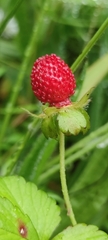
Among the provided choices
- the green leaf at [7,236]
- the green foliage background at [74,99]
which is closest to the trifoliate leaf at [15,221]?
the green leaf at [7,236]

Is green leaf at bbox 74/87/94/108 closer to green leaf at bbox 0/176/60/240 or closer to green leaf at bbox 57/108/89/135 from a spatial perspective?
green leaf at bbox 57/108/89/135

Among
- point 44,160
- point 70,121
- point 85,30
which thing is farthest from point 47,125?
point 85,30

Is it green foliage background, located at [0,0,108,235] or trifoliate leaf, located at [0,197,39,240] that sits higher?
green foliage background, located at [0,0,108,235]

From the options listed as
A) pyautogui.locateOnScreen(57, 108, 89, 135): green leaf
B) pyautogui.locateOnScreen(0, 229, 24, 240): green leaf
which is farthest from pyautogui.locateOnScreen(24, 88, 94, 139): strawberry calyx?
pyautogui.locateOnScreen(0, 229, 24, 240): green leaf

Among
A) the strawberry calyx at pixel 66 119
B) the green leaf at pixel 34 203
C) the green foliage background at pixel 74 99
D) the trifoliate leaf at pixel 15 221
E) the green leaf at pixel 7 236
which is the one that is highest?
the green foliage background at pixel 74 99

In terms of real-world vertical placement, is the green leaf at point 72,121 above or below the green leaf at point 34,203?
above

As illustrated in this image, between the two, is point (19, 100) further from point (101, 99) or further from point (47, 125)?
point (47, 125)

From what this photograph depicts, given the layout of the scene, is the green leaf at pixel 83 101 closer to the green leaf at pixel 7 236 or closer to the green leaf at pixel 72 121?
the green leaf at pixel 72 121
